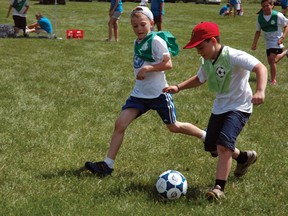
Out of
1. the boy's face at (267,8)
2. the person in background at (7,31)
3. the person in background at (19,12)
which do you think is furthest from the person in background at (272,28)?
the person in background at (7,31)

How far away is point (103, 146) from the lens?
19.7 ft

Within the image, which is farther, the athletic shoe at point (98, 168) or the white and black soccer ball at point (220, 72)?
the athletic shoe at point (98, 168)

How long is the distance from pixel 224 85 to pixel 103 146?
2.07 metres

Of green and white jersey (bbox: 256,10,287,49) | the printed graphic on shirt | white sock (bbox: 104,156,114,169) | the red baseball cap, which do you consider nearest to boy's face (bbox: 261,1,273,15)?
green and white jersey (bbox: 256,10,287,49)

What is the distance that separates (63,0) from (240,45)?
70.6ft

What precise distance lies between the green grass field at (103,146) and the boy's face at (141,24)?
1445 millimetres

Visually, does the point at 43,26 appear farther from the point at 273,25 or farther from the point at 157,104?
the point at 157,104

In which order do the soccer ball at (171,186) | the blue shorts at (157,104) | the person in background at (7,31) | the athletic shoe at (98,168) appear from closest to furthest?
the soccer ball at (171,186), the athletic shoe at (98,168), the blue shorts at (157,104), the person in background at (7,31)

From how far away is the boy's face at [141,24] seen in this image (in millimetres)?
5031

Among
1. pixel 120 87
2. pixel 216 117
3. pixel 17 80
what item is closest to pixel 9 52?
pixel 17 80

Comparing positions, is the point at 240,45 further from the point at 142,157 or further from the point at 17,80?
the point at 142,157

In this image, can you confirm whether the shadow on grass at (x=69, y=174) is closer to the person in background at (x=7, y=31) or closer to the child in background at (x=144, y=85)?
the child in background at (x=144, y=85)

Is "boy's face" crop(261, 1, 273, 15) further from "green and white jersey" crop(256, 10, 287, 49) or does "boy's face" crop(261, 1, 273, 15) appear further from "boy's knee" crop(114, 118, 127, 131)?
"boy's knee" crop(114, 118, 127, 131)

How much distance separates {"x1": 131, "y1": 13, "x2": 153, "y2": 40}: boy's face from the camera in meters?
5.03
